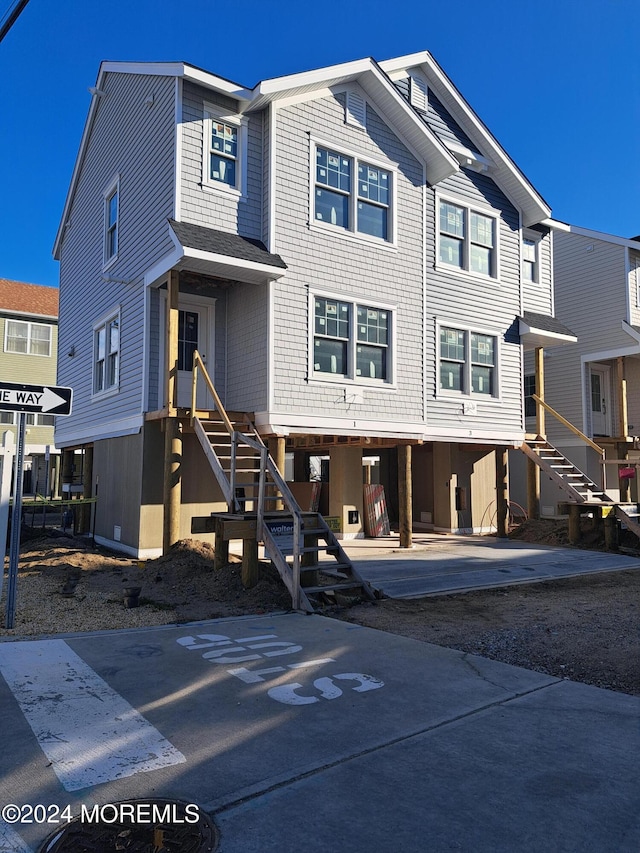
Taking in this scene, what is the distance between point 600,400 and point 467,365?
11311mm

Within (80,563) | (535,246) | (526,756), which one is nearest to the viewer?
(526,756)

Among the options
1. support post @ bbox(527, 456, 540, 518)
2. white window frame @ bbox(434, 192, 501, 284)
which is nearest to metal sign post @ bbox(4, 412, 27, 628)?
white window frame @ bbox(434, 192, 501, 284)

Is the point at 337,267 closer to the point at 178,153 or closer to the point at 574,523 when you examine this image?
the point at 178,153

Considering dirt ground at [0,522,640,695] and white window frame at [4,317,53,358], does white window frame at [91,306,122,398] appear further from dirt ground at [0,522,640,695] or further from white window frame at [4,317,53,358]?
white window frame at [4,317,53,358]

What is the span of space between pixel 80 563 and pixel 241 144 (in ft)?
27.2

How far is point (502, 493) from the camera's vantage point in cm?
1738

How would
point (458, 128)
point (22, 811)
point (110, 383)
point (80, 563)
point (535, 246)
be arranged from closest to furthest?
1. point (22, 811)
2. point (80, 563)
3. point (110, 383)
4. point (458, 128)
5. point (535, 246)

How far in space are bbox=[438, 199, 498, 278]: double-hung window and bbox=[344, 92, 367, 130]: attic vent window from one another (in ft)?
9.41

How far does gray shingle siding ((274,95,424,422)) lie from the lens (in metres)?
12.5

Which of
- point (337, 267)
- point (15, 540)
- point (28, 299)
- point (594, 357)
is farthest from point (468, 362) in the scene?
point (28, 299)

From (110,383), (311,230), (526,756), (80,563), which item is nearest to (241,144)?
(311,230)

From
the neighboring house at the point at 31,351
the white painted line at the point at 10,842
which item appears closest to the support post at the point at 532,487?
the white painted line at the point at 10,842

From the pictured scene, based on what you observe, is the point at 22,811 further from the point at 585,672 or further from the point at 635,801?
the point at 585,672

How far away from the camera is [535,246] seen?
18.8m
